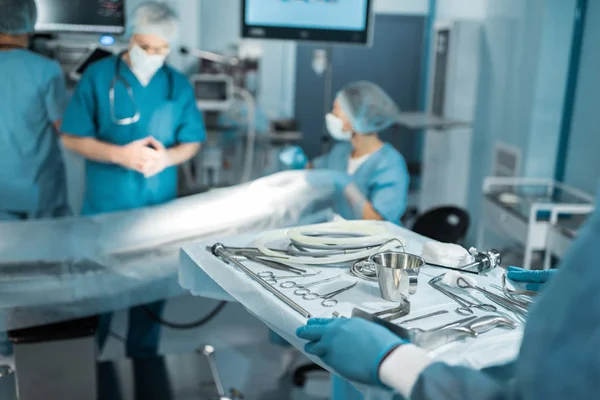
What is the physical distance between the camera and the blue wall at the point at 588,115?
2770 mm

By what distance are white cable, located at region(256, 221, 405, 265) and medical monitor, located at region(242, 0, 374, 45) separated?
1.72 m

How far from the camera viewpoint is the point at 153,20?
6.79 feet

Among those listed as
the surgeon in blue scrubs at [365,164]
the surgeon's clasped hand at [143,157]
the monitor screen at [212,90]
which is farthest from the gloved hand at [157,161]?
the monitor screen at [212,90]

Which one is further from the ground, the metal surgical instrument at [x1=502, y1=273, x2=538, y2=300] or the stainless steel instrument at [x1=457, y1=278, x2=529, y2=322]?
the metal surgical instrument at [x1=502, y1=273, x2=538, y2=300]

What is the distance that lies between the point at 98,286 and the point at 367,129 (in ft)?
3.41

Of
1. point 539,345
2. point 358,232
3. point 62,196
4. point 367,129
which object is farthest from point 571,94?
point 539,345

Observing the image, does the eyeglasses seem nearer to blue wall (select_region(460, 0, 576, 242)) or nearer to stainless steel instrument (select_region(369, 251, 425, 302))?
stainless steel instrument (select_region(369, 251, 425, 302))

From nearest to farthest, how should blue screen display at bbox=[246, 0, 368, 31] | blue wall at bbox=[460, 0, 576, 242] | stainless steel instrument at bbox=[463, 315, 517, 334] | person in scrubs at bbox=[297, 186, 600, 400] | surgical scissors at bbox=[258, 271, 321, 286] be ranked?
person in scrubs at bbox=[297, 186, 600, 400], stainless steel instrument at bbox=[463, 315, 517, 334], surgical scissors at bbox=[258, 271, 321, 286], blue wall at bbox=[460, 0, 576, 242], blue screen display at bbox=[246, 0, 368, 31]

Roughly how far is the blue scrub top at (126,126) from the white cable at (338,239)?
82 cm

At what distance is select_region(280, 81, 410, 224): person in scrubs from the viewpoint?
80.2 inches

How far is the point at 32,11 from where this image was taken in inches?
84.9

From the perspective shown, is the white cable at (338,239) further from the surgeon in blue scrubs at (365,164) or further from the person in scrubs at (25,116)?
the person in scrubs at (25,116)

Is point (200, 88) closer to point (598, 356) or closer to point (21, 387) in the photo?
point (21, 387)

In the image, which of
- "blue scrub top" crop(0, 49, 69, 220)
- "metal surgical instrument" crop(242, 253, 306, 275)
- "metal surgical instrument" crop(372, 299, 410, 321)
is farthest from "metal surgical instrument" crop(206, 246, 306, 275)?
"blue scrub top" crop(0, 49, 69, 220)
